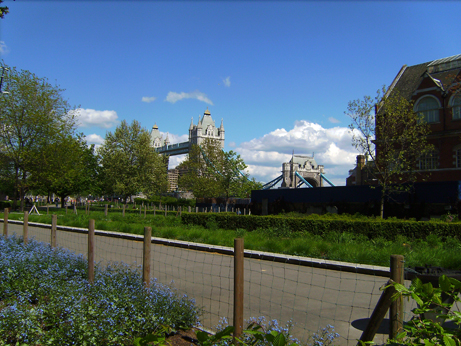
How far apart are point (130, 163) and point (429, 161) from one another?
123ft

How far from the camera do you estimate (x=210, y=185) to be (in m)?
61.9

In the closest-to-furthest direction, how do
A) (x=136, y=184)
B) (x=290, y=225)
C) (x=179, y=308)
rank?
(x=179, y=308) < (x=290, y=225) < (x=136, y=184)

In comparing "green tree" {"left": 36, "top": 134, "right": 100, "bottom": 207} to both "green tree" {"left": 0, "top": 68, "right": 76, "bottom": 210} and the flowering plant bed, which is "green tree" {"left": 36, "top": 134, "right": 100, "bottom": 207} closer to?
"green tree" {"left": 0, "top": 68, "right": 76, "bottom": 210}

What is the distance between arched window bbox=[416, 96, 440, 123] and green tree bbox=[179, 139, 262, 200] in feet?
69.9

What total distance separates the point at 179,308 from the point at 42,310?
1605mm

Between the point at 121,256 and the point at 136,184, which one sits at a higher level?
the point at 136,184

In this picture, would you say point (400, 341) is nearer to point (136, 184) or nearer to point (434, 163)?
point (434, 163)

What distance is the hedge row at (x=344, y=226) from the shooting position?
49.1 feet

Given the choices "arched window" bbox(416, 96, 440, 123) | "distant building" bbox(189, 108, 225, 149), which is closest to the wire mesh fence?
"arched window" bbox(416, 96, 440, 123)

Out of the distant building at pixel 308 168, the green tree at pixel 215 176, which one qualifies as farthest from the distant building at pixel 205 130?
the green tree at pixel 215 176

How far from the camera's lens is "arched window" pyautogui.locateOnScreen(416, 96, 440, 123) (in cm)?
3462

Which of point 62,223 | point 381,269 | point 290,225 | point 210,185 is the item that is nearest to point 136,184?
point 210,185

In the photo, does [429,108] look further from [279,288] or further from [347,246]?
[279,288]

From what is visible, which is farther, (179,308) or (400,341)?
(179,308)
